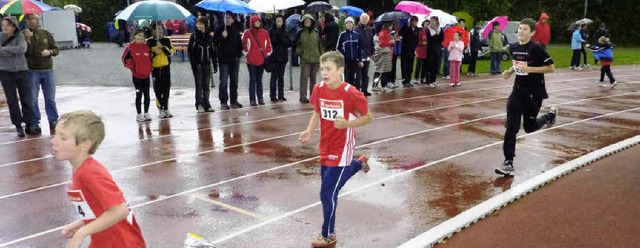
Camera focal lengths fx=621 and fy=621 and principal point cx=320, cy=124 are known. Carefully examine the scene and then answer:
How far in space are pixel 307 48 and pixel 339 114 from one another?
375 inches

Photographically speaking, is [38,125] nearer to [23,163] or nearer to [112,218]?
[23,163]

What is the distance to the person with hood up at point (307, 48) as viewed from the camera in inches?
578

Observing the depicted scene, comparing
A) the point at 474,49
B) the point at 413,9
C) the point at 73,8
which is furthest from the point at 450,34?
the point at 73,8

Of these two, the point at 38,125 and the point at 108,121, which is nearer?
the point at 38,125

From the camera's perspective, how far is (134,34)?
11.9m

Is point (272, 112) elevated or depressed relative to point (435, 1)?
depressed

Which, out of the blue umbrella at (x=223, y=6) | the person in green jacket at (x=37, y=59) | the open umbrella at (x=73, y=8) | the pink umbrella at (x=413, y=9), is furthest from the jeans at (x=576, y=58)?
the open umbrella at (x=73, y=8)

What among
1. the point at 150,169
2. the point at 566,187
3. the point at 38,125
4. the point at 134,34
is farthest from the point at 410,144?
the point at 38,125

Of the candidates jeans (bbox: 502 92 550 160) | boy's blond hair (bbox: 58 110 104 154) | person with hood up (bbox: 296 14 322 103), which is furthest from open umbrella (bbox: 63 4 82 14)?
boy's blond hair (bbox: 58 110 104 154)

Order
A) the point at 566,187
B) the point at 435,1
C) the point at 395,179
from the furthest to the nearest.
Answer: the point at 435,1
the point at 395,179
the point at 566,187

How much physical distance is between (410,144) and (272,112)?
13.6ft

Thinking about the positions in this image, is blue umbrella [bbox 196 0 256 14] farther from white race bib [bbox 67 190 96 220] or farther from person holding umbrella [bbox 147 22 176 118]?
white race bib [bbox 67 190 96 220]

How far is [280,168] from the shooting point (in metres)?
8.45

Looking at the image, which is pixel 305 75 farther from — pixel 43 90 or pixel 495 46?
pixel 495 46
